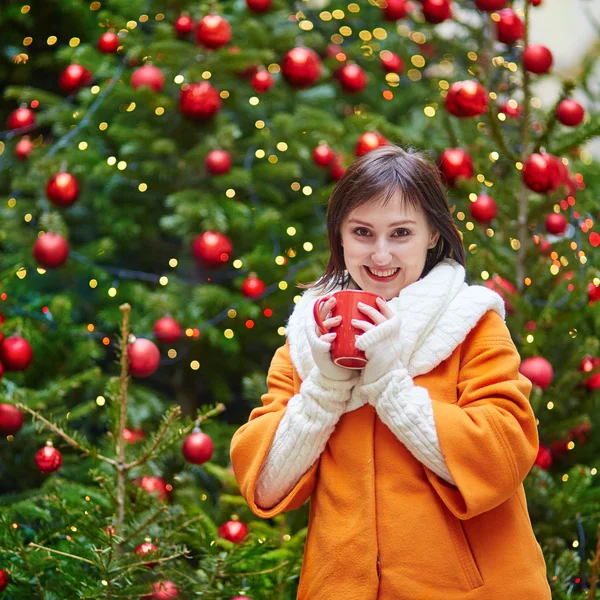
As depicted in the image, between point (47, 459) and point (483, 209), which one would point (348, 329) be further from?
point (483, 209)

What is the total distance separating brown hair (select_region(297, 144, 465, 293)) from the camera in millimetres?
1536

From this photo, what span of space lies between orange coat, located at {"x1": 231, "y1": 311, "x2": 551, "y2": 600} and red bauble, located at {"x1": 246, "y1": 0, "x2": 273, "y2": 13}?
6.54ft

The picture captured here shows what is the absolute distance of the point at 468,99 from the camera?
2.43 meters

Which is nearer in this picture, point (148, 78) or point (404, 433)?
point (404, 433)

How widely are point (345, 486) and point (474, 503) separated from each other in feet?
0.79

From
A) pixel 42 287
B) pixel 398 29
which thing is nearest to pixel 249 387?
pixel 42 287

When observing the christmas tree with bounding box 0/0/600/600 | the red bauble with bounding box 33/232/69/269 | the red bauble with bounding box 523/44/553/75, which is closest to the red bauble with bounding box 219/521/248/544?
the christmas tree with bounding box 0/0/600/600

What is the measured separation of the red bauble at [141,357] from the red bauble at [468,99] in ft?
3.87

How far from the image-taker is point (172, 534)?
5.99 ft

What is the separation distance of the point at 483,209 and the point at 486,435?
1212 mm

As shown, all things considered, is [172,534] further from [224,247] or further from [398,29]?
[398,29]

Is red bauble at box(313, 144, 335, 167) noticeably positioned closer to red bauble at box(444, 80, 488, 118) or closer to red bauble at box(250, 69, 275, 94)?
red bauble at box(250, 69, 275, 94)

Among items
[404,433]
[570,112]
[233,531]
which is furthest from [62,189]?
[404,433]

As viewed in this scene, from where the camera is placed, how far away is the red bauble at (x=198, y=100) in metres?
2.87
